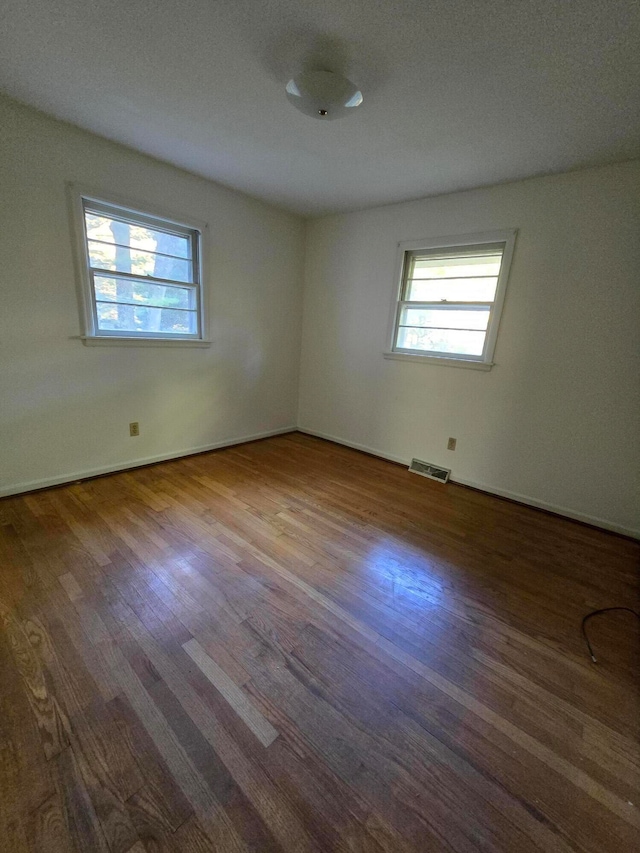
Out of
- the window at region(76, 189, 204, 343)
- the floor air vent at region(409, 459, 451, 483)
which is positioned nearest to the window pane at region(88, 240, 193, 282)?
the window at region(76, 189, 204, 343)

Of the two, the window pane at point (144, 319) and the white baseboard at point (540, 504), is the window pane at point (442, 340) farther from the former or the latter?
the window pane at point (144, 319)

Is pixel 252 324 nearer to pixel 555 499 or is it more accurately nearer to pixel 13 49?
pixel 13 49

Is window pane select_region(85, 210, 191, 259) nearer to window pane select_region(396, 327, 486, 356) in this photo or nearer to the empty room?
the empty room

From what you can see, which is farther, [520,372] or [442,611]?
[520,372]

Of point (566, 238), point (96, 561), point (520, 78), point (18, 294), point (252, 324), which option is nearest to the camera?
point (520, 78)

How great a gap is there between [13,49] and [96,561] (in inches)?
97.8

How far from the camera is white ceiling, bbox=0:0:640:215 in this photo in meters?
1.28

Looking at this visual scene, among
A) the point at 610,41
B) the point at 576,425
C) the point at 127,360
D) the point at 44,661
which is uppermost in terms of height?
the point at 610,41

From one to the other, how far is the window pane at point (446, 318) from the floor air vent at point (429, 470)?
129cm

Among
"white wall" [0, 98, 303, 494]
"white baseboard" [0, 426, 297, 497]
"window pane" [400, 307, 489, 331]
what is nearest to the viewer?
"white wall" [0, 98, 303, 494]

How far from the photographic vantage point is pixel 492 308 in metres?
2.74

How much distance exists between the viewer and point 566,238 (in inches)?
93.0

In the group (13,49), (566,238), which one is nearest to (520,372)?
(566,238)

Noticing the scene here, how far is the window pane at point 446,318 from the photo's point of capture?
2850 millimetres
